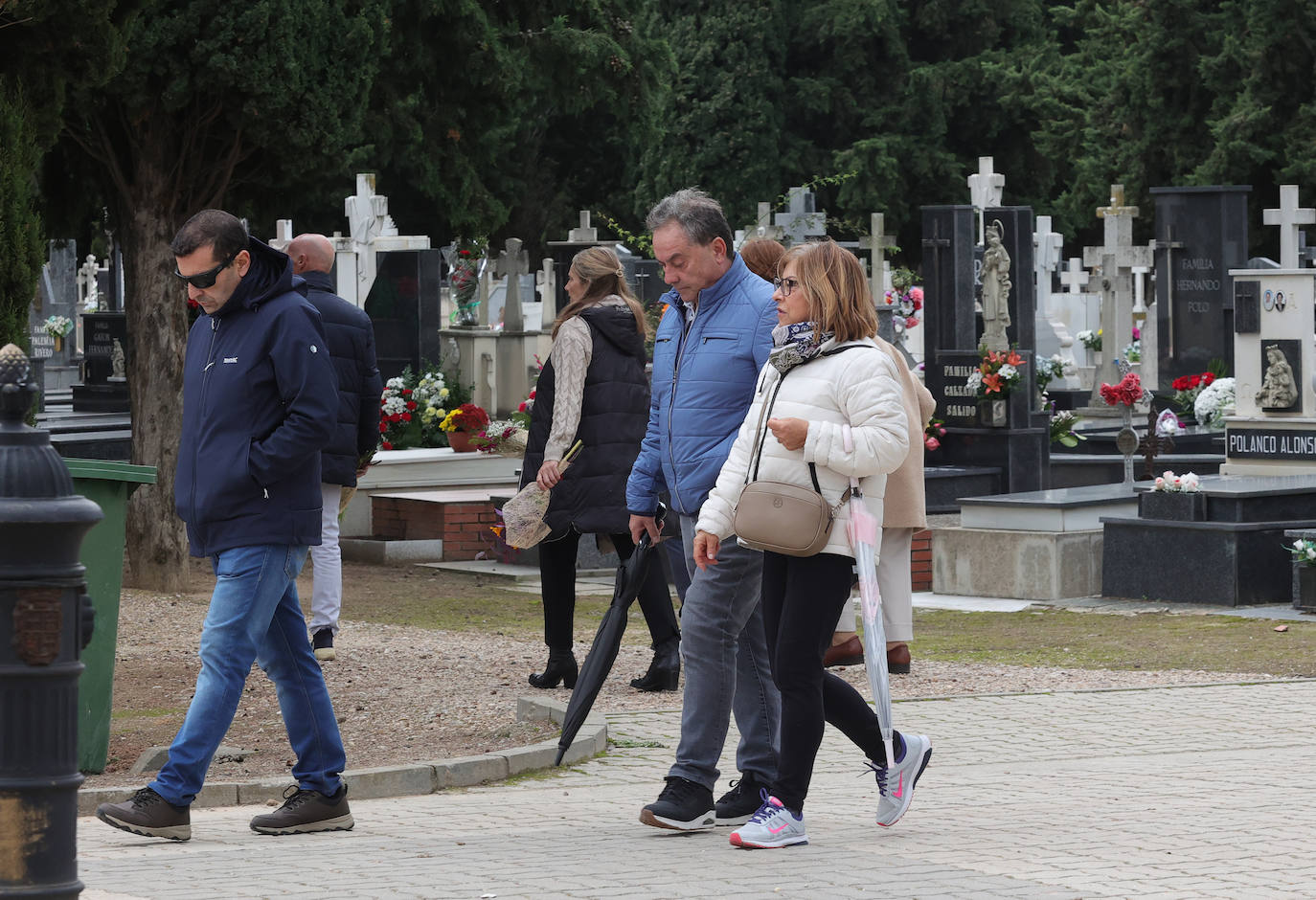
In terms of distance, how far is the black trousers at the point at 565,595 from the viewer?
888 cm

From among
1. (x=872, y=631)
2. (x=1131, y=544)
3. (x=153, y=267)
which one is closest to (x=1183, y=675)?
(x=1131, y=544)

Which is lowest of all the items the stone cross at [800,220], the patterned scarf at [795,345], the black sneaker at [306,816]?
the black sneaker at [306,816]

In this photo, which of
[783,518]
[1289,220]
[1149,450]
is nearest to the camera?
[783,518]

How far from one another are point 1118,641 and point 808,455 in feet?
20.8

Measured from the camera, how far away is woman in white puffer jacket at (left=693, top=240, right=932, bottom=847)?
566 centimetres

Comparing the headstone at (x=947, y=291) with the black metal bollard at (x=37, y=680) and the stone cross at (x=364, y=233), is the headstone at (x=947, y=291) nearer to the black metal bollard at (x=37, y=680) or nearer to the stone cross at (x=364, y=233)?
the stone cross at (x=364, y=233)

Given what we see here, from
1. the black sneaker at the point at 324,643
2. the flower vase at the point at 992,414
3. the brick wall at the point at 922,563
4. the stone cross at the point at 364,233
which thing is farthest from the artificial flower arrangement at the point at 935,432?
the black sneaker at the point at 324,643

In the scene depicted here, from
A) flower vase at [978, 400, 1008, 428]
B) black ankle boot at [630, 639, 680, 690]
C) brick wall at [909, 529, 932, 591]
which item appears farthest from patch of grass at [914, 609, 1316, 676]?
flower vase at [978, 400, 1008, 428]

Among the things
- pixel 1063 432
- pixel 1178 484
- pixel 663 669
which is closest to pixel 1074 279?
pixel 1063 432

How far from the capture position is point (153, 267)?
527 inches

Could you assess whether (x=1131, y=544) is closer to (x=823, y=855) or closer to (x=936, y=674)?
(x=936, y=674)

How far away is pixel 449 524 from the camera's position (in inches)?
624

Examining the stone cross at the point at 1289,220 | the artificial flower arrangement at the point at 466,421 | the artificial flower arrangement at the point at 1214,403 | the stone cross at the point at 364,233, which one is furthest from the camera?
the stone cross at the point at 1289,220

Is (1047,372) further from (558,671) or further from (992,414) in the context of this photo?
(558,671)
